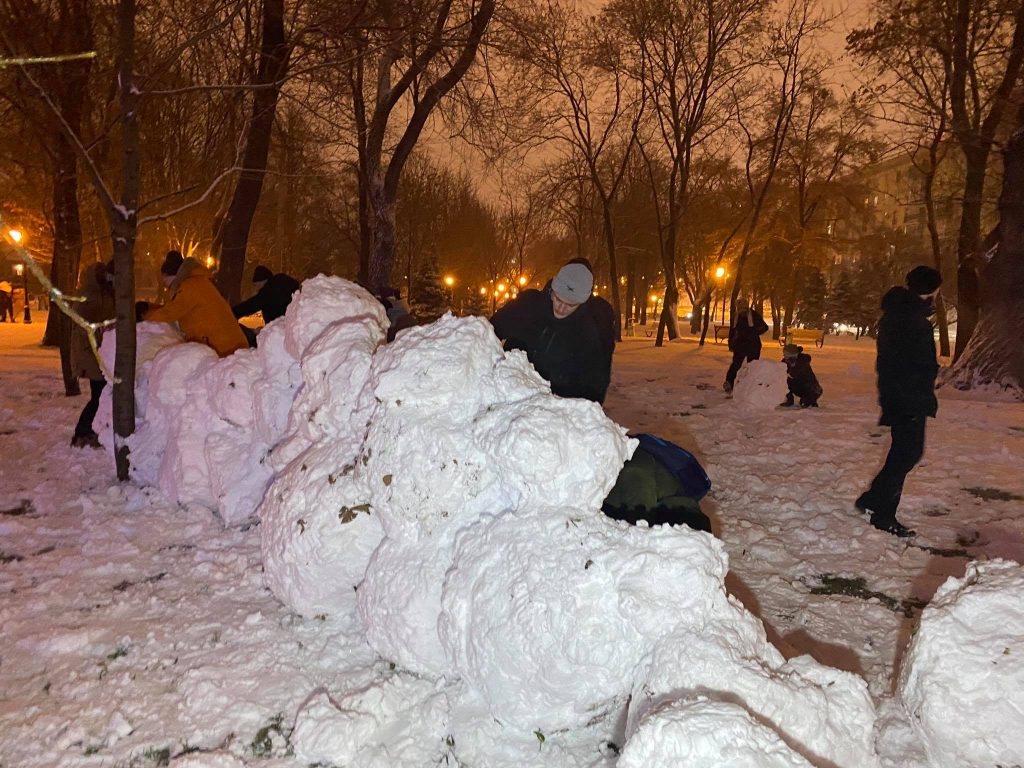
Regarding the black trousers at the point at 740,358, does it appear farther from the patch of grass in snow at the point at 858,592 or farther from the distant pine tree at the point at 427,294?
the distant pine tree at the point at 427,294

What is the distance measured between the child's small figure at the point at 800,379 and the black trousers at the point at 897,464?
4625mm

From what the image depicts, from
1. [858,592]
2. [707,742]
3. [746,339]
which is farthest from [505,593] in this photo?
[746,339]

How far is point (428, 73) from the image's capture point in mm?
11375

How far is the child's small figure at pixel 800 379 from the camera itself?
367 inches

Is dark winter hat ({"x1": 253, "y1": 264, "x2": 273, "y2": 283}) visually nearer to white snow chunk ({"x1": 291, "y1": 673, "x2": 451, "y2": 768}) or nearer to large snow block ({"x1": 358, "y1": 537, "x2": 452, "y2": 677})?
large snow block ({"x1": 358, "y1": 537, "x2": 452, "y2": 677})

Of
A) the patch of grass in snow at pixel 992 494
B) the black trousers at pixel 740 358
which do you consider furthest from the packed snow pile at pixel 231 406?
the black trousers at pixel 740 358

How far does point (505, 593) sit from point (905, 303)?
4.12 meters

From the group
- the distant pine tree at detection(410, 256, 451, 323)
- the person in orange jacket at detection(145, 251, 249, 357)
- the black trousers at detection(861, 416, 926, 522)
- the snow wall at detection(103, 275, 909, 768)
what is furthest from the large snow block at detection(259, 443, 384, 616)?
the distant pine tree at detection(410, 256, 451, 323)

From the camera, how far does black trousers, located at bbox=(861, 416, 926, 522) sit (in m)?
4.73

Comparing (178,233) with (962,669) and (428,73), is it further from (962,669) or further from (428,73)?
(962,669)

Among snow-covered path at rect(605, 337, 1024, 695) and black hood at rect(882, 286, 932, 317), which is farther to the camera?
black hood at rect(882, 286, 932, 317)

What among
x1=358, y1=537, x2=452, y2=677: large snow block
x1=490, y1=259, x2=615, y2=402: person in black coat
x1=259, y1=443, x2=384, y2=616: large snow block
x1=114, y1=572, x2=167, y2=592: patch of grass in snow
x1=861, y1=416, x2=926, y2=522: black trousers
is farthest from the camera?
x1=861, y1=416, x2=926, y2=522: black trousers

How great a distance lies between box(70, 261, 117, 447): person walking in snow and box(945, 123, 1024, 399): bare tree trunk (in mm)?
12385

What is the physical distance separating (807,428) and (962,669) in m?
6.00
